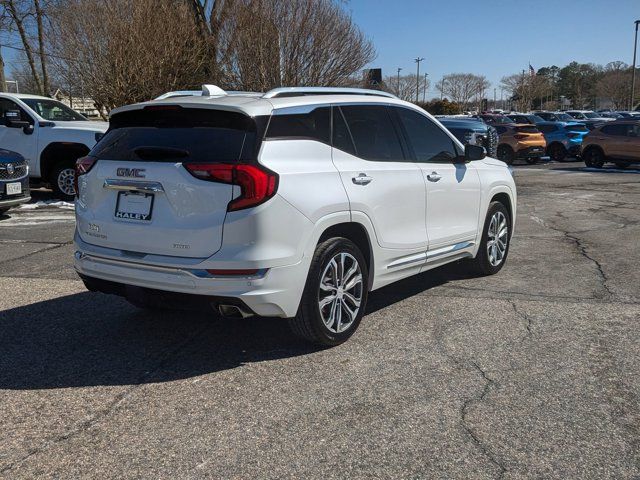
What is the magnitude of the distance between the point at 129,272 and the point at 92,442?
4.20 feet

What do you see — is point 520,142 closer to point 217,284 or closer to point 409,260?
point 409,260

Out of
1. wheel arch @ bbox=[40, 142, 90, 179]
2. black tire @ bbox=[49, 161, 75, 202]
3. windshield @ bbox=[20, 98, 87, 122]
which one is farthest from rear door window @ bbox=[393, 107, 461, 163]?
windshield @ bbox=[20, 98, 87, 122]

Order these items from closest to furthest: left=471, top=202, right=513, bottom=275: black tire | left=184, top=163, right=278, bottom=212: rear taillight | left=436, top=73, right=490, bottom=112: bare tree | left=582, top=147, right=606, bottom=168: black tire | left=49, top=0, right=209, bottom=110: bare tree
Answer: left=184, top=163, right=278, bottom=212: rear taillight < left=471, top=202, right=513, bottom=275: black tire < left=49, top=0, right=209, bottom=110: bare tree < left=582, top=147, right=606, bottom=168: black tire < left=436, top=73, right=490, bottom=112: bare tree

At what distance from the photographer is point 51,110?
44.7 feet

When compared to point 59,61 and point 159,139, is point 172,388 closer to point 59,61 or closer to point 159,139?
point 159,139

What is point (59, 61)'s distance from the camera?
65.5ft

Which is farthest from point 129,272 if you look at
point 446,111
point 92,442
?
point 446,111

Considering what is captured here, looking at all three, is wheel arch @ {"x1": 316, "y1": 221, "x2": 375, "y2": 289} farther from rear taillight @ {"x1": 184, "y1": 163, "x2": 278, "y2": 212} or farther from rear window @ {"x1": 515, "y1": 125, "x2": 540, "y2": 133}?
rear window @ {"x1": 515, "y1": 125, "x2": 540, "y2": 133}

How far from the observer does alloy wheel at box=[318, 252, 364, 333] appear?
15.0 feet

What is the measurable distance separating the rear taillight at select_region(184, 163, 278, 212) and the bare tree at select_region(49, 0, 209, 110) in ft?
49.6

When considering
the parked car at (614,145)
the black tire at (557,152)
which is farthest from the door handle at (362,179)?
the black tire at (557,152)

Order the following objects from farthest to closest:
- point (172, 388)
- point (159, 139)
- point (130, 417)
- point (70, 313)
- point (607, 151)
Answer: point (607, 151)
point (70, 313)
point (159, 139)
point (172, 388)
point (130, 417)

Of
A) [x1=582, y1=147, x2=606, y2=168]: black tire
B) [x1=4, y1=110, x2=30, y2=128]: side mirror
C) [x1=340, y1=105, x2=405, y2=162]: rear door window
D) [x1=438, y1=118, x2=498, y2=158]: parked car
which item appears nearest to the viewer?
[x1=340, y1=105, x2=405, y2=162]: rear door window

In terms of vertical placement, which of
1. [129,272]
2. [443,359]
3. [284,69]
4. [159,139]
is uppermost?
[284,69]
